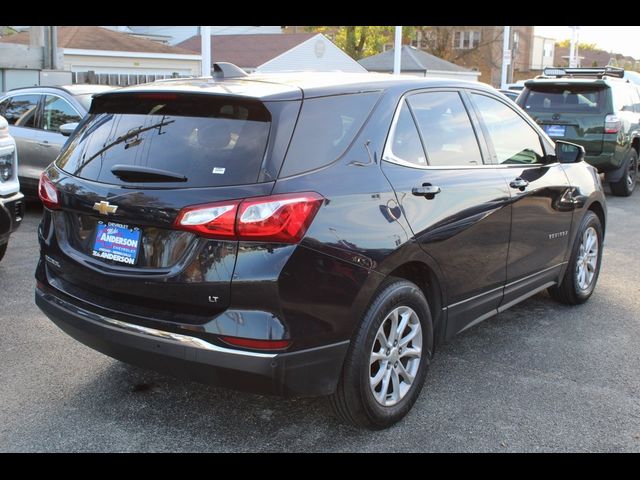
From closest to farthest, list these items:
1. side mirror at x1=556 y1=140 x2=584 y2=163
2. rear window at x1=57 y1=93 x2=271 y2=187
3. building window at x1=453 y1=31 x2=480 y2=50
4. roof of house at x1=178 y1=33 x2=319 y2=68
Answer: rear window at x1=57 y1=93 x2=271 y2=187 < side mirror at x1=556 y1=140 x2=584 y2=163 < roof of house at x1=178 y1=33 x2=319 y2=68 < building window at x1=453 y1=31 x2=480 y2=50

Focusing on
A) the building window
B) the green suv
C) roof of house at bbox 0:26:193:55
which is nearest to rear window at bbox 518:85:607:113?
the green suv

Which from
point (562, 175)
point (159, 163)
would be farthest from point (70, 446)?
point (562, 175)

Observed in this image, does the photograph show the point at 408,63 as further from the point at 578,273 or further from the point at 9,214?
the point at 9,214

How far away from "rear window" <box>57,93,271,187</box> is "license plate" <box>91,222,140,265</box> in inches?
8.9

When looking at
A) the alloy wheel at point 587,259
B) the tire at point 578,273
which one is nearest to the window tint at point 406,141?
the tire at point 578,273

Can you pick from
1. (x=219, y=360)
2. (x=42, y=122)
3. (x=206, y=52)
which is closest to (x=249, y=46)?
(x=206, y=52)

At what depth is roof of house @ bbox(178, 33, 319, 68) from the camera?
3703 centimetres

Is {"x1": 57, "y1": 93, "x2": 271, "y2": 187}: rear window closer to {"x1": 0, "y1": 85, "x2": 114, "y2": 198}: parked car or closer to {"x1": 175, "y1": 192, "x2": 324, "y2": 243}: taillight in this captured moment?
{"x1": 175, "y1": 192, "x2": 324, "y2": 243}: taillight

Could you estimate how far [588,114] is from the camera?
1155cm

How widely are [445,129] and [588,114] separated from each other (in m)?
8.16

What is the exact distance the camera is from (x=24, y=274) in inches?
259

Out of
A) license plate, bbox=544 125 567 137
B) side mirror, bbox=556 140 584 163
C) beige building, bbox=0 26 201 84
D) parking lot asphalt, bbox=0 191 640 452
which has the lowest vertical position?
parking lot asphalt, bbox=0 191 640 452
